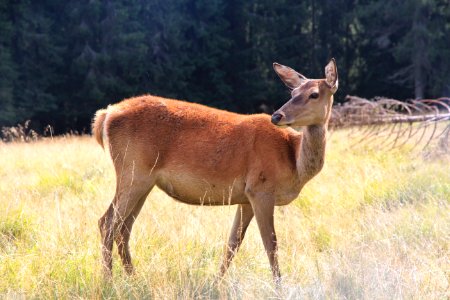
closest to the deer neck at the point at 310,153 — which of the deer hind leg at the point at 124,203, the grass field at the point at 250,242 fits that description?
the grass field at the point at 250,242

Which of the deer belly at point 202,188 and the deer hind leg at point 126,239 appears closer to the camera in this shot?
the deer hind leg at point 126,239

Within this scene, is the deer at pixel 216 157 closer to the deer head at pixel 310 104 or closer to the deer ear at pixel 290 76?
the deer head at pixel 310 104

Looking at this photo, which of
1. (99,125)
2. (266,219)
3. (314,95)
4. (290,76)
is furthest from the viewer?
(290,76)

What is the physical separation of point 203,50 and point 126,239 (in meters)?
23.1

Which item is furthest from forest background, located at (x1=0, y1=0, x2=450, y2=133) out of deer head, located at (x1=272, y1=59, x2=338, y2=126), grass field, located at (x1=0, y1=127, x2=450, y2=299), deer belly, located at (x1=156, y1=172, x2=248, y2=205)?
deer head, located at (x1=272, y1=59, x2=338, y2=126)

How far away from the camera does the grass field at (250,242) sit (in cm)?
385

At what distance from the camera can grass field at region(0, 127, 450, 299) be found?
3.85m

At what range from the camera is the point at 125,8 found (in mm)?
24797

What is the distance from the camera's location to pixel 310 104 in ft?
14.9

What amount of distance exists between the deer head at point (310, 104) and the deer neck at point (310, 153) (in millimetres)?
69

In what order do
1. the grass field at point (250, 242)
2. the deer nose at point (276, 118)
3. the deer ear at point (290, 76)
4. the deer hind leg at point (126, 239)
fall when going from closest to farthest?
the grass field at point (250, 242), the deer nose at point (276, 118), the deer hind leg at point (126, 239), the deer ear at point (290, 76)

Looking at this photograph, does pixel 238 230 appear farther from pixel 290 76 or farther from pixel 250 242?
pixel 290 76

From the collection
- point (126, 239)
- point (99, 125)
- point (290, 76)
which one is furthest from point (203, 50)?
point (126, 239)

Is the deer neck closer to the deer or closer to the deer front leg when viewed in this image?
the deer
